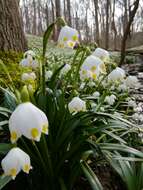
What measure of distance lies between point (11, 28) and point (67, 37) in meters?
2.44

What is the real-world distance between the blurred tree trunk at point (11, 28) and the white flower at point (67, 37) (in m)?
2.23

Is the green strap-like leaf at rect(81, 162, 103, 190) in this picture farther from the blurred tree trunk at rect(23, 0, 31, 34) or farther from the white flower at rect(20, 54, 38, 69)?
the blurred tree trunk at rect(23, 0, 31, 34)

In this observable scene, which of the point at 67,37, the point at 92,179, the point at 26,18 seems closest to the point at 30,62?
the point at 67,37

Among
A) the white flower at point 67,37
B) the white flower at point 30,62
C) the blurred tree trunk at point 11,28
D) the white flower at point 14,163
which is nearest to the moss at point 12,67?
the blurred tree trunk at point 11,28

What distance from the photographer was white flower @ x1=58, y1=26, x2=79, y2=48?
70.2 inches

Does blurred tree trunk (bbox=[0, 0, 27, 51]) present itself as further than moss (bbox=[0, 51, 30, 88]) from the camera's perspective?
Yes

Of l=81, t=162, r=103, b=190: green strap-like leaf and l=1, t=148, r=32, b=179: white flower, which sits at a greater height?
l=1, t=148, r=32, b=179: white flower

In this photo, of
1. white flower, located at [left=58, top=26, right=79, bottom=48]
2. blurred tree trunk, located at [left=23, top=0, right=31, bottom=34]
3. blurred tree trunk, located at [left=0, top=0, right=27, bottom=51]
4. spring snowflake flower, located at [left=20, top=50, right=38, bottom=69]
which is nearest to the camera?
white flower, located at [left=58, top=26, right=79, bottom=48]

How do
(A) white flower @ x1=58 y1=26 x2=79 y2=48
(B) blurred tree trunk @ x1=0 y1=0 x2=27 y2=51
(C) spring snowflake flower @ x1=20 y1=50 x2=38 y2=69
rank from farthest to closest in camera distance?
(B) blurred tree trunk @ x1=0 y1=0 x2=27 y2=51 < (C) spring snowflake flower @ x1=20 y1=50 x2=38 y2=69 < (A) white flower @ x1=58 y1=26 x2=79 y2=48

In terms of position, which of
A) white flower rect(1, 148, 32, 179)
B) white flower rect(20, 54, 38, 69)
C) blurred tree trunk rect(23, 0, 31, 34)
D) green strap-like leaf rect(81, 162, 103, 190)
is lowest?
green strap-like leaf rect(81, 162, 103, 190)

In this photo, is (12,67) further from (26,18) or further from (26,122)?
(26,18)

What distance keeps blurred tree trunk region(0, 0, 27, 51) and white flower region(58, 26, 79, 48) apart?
7.30 ft

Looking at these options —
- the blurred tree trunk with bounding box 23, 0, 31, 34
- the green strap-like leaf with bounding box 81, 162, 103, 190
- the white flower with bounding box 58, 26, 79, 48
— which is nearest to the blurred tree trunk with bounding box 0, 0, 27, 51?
the white flower with bounding box 58, 26, 79, 48

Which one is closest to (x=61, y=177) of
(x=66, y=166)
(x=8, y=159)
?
(x=66, y=166)
